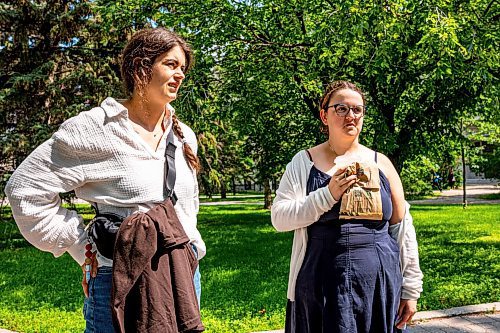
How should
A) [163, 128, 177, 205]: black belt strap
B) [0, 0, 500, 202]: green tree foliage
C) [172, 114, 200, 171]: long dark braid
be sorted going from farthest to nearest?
[0, 0, 500, 202]: green tree foliage
[172, 114, 200, 171]: long dark braid
[163, 128, 177, 205]: black belt strap

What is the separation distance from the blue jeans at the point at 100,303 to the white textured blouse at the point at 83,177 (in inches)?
2.1

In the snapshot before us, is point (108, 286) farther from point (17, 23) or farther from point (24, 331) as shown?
point (17, 23)

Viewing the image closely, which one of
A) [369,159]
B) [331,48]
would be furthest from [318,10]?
[369,159]

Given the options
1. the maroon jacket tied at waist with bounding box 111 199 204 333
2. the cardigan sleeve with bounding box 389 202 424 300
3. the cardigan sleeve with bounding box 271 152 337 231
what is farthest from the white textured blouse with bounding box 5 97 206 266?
the cardigan sleeve with bounding box 389 202 424 300

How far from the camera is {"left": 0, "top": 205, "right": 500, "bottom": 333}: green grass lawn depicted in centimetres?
603

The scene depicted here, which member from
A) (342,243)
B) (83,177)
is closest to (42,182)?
(83,177)

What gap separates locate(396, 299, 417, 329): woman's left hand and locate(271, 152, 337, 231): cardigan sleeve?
683 millimetres

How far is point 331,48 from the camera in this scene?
861cm

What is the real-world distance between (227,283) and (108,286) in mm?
5827

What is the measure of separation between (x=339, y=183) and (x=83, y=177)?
1230 millimetres

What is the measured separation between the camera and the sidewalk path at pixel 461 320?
526cm

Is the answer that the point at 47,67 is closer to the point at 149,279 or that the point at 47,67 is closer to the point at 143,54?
the point at 143,54

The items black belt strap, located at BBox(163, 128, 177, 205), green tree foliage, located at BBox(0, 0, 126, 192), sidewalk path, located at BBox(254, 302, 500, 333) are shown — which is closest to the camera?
black belt strap, located at BBox(163, 128, 177, 205)

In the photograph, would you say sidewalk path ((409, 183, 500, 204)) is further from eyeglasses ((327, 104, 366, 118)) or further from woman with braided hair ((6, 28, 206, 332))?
woman with braided hair ((6, 28, 206, 332))
